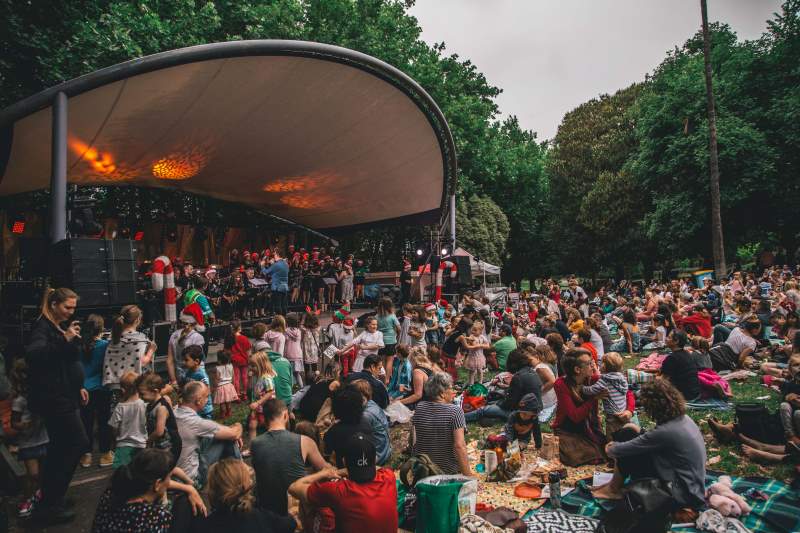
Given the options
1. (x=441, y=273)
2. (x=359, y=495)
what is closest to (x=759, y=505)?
(x=359, y=495)

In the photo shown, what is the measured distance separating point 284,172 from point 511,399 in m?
11.7

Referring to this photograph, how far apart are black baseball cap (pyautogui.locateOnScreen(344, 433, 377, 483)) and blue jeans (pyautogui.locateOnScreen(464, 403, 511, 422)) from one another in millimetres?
3941

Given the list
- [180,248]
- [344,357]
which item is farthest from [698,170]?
[180,248]

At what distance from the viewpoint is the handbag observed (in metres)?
3.06

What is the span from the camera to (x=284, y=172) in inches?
589

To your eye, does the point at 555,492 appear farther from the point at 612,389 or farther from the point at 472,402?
the point at 472,402

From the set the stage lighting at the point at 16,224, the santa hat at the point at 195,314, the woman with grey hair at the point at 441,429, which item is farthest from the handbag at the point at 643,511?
the stage lighting at the point at 16,224

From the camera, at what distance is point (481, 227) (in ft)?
77.6

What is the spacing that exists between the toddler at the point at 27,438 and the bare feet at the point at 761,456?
21.1 ft

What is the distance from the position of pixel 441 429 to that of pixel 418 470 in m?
0.42

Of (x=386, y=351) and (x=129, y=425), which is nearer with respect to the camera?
(x=129, y=425)

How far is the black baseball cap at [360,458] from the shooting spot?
2.62 meters

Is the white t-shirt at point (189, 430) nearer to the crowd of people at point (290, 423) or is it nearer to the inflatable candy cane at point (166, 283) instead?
the crowd of people at point (290, 423)

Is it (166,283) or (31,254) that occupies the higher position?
(31,254)
